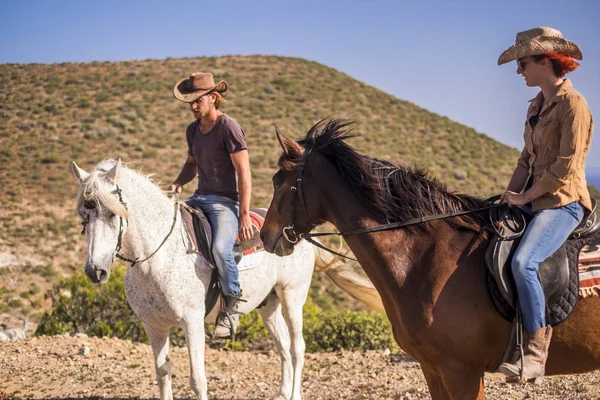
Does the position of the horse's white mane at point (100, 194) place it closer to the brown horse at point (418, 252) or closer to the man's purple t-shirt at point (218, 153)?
the man's purple t-shirt at point (218, 153)

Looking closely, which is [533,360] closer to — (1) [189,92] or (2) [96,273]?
(2) [96,273]

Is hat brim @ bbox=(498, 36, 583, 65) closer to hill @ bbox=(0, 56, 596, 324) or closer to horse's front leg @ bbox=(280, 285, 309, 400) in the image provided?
horse's front leg @ bbox=(280, 285, 309, 400)

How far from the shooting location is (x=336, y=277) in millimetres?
8250

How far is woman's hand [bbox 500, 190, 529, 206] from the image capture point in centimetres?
421

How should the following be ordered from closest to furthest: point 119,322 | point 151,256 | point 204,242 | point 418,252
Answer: point 418,252, point 151,256, point 204,242, point 119,322

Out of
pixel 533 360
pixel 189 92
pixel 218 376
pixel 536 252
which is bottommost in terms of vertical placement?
pixel 218 376

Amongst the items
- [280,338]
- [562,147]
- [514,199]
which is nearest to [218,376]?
[280,338]

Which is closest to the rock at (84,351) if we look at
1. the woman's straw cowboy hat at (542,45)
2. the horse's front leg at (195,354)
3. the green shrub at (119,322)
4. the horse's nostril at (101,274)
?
the green shrub at (119,322)

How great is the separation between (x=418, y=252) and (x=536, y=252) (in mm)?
744

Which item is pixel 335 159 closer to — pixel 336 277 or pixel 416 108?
pixel 336 277

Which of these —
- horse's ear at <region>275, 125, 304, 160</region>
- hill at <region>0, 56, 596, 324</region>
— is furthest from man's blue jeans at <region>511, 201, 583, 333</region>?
hill at <region>0, 56, 596, 324</region>

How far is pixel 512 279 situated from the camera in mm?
4105

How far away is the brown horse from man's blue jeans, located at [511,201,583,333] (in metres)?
0.22

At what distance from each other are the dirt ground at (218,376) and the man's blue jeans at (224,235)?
2391 mm
